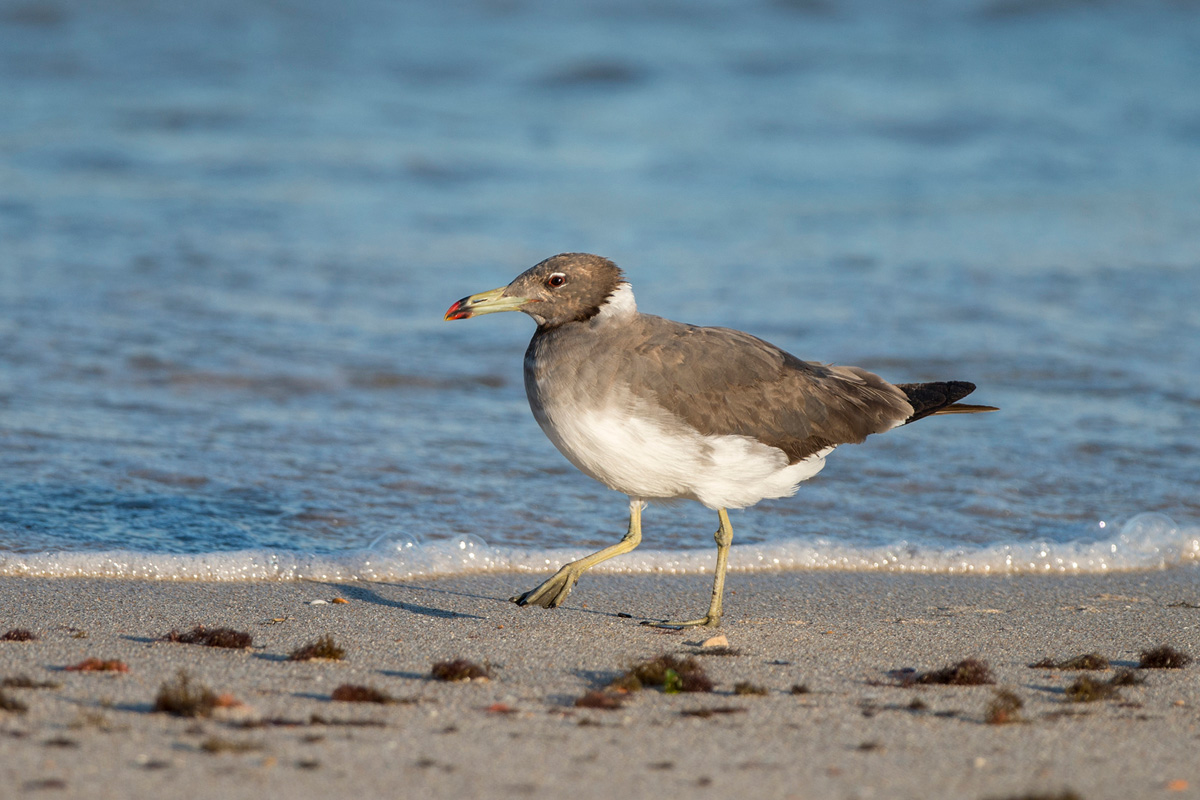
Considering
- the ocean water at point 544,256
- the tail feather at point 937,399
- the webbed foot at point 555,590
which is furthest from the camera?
the ocean water at point 544,256

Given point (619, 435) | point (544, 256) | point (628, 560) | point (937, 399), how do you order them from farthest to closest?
point (544, 256) < point (628, 560) < point (937, 399) < point (619, 435)

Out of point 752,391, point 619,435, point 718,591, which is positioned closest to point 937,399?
point 752,391

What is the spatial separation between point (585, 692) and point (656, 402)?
59.6 inches

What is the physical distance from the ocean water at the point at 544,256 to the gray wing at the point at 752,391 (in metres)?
1.07

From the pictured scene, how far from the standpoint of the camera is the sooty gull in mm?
5582

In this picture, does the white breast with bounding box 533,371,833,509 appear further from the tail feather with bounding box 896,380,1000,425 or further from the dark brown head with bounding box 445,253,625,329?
the tail feather with bounding box 896,380,1000,425

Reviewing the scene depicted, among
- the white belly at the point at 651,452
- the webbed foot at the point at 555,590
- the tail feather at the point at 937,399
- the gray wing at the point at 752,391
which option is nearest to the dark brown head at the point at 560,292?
the gray wing at the point at 752,391

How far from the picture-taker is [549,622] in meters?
5.79

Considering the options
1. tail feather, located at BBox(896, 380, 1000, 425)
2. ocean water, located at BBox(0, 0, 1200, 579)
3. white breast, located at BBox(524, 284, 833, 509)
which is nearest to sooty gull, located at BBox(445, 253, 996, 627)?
white breast, located at BBox(524, 284, 833, 509)

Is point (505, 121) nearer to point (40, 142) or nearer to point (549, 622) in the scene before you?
point (40, 142)

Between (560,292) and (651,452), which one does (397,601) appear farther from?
(560,292)

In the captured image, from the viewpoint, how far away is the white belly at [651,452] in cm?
554

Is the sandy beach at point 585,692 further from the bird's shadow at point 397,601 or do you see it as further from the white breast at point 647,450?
the white breast at point 647,450

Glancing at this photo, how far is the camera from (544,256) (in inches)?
572
